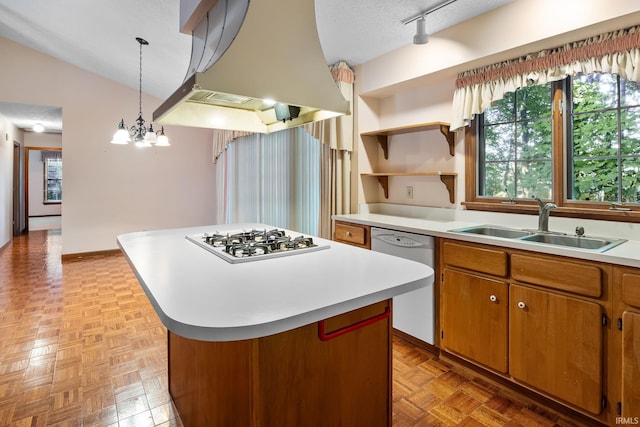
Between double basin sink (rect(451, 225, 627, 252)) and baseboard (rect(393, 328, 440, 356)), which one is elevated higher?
double basin sink (rect(451, 225, 627, 252))

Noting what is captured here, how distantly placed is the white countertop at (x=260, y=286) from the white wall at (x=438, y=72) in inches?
64.6

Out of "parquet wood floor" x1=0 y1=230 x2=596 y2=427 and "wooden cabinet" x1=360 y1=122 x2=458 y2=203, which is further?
"wooden cabinet" x1=360 y1=122 x2=458 y2=203

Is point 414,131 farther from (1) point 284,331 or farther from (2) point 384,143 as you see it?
(1) point 284,331

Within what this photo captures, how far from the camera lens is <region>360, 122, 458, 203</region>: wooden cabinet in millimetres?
2730

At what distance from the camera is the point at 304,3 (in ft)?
4.91

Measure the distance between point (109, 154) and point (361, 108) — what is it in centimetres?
440

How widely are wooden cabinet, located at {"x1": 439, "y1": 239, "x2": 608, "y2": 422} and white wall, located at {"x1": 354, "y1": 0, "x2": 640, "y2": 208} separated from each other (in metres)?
0.92

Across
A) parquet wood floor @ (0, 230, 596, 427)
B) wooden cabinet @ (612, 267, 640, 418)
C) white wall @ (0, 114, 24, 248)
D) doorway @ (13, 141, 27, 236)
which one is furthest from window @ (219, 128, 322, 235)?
doorway @ (13, 141, 27, 236)

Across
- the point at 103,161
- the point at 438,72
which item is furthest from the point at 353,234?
the point at 103,161

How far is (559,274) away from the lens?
1.68 m

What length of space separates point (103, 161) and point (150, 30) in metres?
3.01

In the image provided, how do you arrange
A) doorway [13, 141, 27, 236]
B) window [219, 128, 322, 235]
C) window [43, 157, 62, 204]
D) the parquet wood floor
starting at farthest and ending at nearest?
window [43, 157, 62, 204]
doorway [13, 141, 27, 236]
window [219, 128, 322, 235]
the parquet wood floor

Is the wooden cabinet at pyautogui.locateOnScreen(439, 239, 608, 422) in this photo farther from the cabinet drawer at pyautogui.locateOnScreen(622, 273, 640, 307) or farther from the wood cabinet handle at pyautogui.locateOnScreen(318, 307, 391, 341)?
the wood cabinet handle at pyautogui.locateOnScreen(318, 307, 391, 341)

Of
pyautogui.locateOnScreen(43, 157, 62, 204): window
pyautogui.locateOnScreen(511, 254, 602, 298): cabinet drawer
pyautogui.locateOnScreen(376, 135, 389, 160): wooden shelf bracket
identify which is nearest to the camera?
pyautogui.locateOnScreen(511, 254, 602, 298): cabinet drawer
